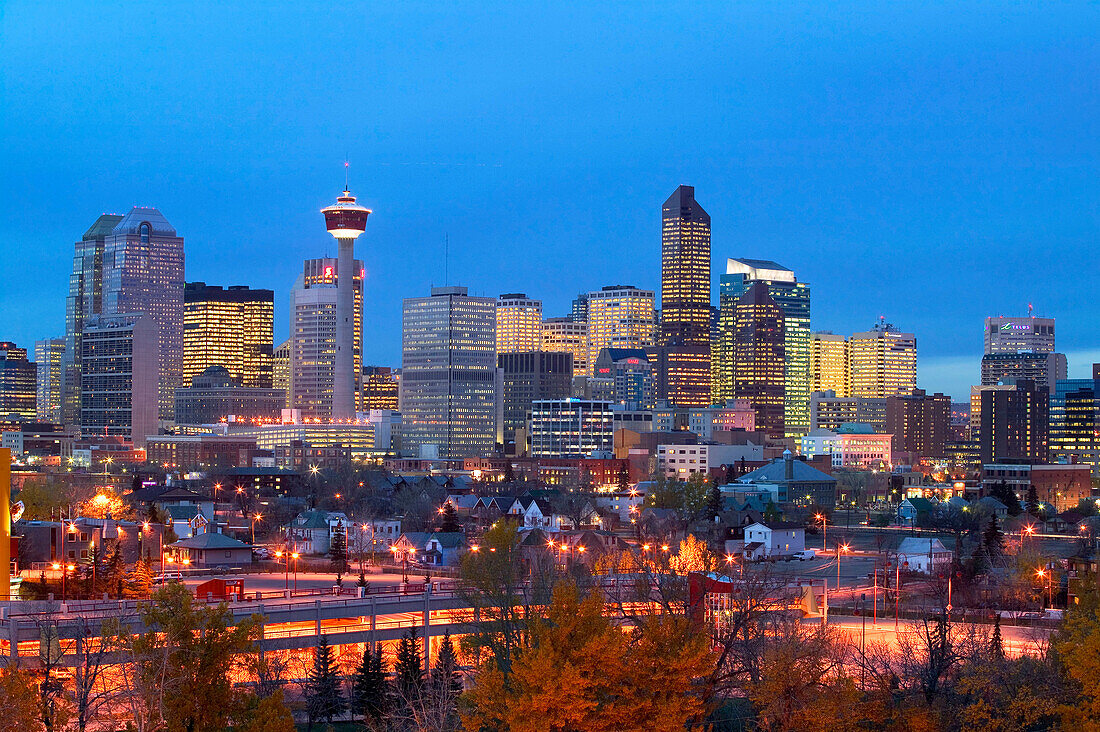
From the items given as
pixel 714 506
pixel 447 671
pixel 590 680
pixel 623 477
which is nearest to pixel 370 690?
pixel 447 671

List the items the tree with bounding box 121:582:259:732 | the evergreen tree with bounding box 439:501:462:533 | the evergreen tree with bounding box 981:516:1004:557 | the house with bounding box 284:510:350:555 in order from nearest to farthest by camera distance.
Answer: the tree with bounding box 121:582:259:732, the evergreen tree with bounding box 981:516:1004:557, the house with bounding box 284:510:350:555, the evergreen tree with bounding box 439:501:462:533

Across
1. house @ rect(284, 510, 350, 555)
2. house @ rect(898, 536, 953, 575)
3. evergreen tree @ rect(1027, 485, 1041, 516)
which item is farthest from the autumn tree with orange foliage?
evergreen tree @ rect(1027, 485, 1041, 516)

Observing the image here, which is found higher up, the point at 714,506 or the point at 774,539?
the point at 714,506

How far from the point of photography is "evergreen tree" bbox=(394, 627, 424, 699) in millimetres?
42281

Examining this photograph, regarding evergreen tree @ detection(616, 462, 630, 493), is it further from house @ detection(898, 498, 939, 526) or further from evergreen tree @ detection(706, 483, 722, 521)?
evergreen tree @ detection(706, 483, 722, 521)

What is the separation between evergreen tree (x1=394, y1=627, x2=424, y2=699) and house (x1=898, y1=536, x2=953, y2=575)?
38.4 m

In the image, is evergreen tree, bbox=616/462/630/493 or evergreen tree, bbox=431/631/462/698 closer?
evergreen tree, bbox=431/631/462/698

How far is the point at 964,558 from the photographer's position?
79.8 metres

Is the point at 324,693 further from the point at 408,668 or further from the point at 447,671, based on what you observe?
the point at 447,671

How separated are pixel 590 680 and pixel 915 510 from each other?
9006 cm

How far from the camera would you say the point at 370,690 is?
42.3 m

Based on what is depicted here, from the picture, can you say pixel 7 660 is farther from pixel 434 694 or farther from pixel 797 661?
pixel 797 661

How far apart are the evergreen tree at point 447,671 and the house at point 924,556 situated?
124ft

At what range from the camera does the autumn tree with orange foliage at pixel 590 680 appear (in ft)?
111
